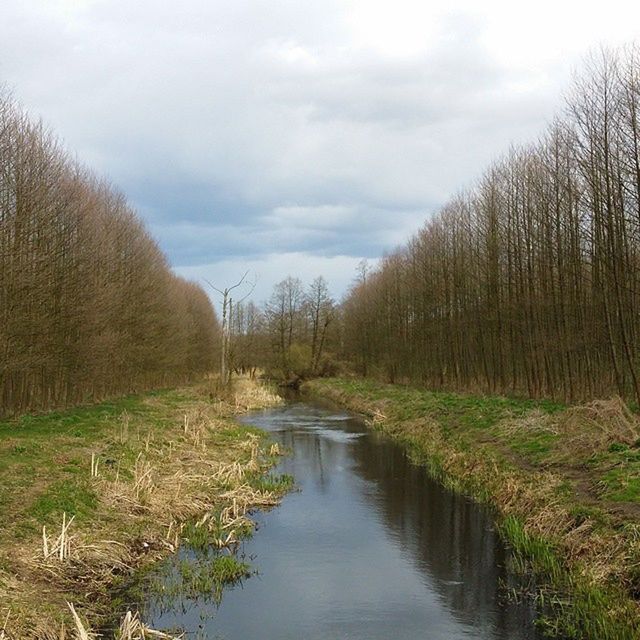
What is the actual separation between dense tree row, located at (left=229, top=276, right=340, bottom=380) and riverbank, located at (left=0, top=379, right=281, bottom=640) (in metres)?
48.3

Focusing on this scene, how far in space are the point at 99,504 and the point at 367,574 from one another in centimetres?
533

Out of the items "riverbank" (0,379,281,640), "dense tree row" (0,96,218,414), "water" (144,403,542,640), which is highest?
"dense tree row" (0,96,218,414)

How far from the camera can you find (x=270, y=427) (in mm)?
31094

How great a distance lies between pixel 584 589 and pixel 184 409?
79.1 feet

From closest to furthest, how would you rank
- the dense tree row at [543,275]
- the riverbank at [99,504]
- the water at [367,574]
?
the riverbank at [99,504]
the water at [367,574]
the dense tree row at [543,275]

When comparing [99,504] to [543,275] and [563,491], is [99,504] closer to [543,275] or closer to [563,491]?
[563,491]

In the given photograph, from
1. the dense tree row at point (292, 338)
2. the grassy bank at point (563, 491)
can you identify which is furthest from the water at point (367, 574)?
the dense tree row at point (292, 338)

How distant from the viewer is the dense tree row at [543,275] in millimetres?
20438

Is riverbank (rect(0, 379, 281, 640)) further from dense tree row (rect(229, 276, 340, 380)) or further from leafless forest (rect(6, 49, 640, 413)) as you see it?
dense tree row (rect(229, 276, 340, 380))

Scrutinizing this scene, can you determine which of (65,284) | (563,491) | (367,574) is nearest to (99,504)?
(367,574)

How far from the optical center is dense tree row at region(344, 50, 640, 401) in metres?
20.4

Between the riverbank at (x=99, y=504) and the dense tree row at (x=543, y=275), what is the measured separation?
520 inches

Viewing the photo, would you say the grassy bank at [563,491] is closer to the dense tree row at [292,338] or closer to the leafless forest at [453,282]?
the leafless forest at [453,282]

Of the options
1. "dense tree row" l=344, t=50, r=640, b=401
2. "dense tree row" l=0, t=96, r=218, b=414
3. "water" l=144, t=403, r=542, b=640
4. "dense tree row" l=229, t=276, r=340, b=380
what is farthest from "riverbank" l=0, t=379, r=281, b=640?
"dense tree row" l=229, t=276, r=340, b=380
